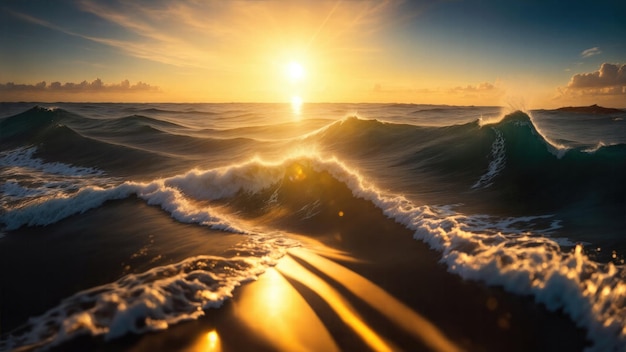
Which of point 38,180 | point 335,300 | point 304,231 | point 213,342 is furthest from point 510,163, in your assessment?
point 38,180

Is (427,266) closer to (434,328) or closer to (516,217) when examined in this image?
(434,328)

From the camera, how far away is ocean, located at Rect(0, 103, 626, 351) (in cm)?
439

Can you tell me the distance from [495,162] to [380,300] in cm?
871

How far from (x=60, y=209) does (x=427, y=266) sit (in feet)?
32.0

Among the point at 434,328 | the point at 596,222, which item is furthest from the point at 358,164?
the point at 434,328

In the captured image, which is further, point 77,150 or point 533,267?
point 77,150

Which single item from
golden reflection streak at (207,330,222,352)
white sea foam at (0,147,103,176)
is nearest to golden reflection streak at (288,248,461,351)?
golden reflection streak at (207,330,222,352)

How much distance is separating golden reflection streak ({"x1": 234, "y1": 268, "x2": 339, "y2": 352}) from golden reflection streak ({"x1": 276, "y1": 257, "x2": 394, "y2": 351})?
0.88 feet

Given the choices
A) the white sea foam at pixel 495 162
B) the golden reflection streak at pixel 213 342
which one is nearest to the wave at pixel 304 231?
the golden reflection streak at pixel 213 342

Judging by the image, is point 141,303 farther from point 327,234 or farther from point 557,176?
point 557,176

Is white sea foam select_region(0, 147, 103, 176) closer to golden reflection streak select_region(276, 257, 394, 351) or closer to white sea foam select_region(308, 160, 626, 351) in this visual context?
golden reflection streak select_region(276, 257, 394, 351)

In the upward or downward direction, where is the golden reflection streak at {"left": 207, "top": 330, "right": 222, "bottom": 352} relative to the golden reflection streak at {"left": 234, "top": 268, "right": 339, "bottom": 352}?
downward

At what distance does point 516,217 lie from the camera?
24.8 ft

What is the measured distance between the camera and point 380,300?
15.8 feet
